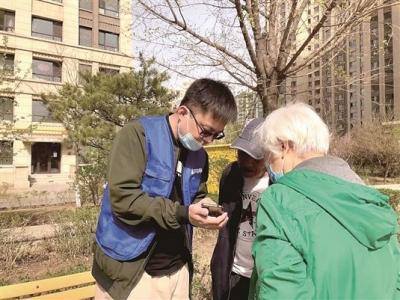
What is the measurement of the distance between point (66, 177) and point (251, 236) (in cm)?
2782

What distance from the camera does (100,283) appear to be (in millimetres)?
1933

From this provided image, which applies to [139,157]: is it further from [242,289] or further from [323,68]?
[323,68]

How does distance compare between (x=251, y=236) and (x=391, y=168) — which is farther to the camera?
(x=391, y=168)

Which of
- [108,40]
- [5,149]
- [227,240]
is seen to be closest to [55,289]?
[227,240]

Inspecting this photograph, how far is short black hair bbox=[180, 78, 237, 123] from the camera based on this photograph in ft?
6.61

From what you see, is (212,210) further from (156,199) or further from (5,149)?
(5,149)

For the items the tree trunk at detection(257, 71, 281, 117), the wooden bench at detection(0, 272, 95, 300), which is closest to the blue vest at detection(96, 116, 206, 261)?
the wooden bench at detection(0, 272, 95, 300)

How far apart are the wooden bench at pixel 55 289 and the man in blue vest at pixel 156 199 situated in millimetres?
930

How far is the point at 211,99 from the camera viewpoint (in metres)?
2.02

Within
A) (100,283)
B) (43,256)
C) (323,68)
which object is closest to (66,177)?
(43,256)

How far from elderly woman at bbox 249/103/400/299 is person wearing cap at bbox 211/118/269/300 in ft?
3.89

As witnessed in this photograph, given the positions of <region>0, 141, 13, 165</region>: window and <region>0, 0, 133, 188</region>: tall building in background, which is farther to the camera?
<region>0, 0, 133, 188</region>: tall building in background

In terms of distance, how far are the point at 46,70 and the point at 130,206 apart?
28.1 metres

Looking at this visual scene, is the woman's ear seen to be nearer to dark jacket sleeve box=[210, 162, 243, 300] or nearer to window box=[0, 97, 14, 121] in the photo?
dark jacket sleeve box=[210, 162, 243, 300]
